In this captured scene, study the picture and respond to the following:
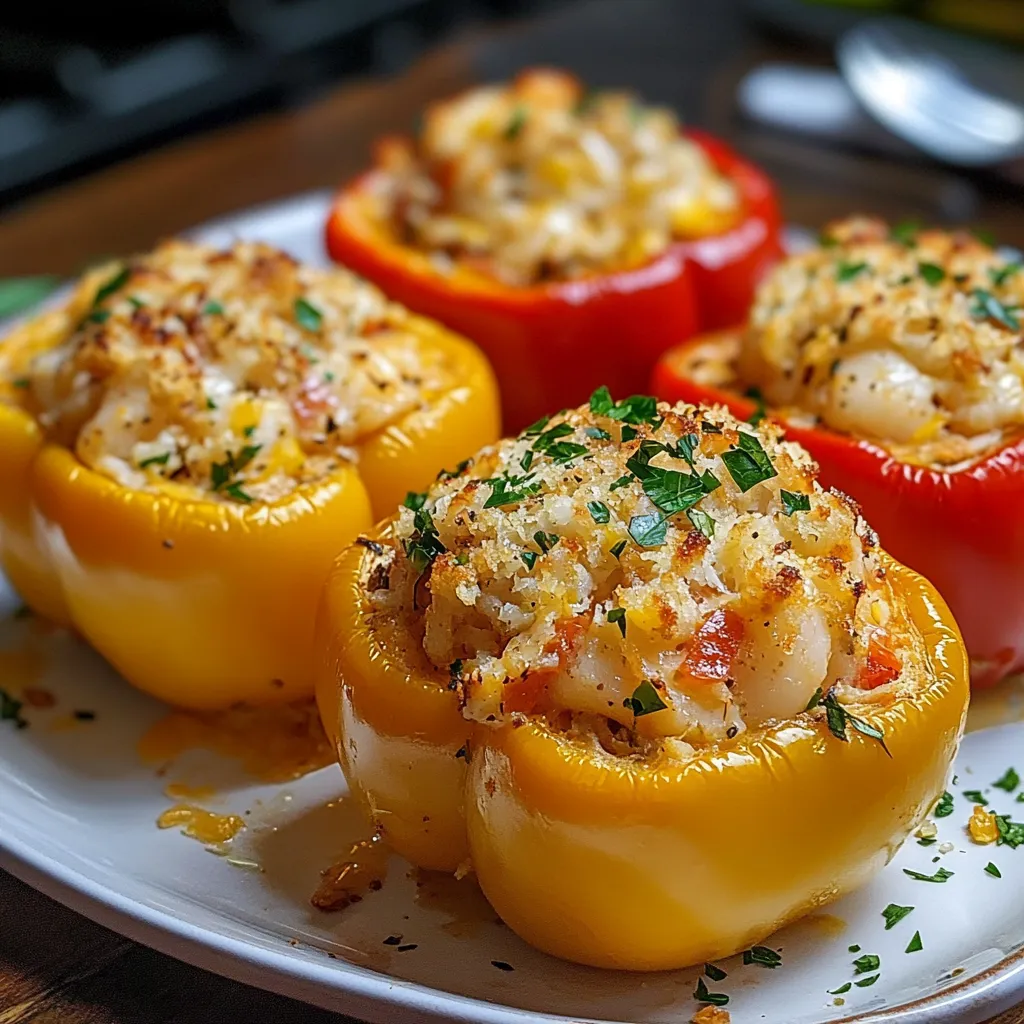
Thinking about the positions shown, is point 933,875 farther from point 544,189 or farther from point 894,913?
point 544,189

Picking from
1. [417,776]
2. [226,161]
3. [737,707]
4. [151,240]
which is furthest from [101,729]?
[226,161]

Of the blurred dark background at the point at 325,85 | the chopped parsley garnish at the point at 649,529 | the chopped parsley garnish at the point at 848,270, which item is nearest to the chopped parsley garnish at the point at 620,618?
the chopped parsley garnish at the point at 649,529

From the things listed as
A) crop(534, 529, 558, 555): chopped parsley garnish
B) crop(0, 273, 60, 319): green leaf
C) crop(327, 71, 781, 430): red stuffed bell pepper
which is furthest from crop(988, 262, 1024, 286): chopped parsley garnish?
crop(0, 273, 60, 319): green leaf

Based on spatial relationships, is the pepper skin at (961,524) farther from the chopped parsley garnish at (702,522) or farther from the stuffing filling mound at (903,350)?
the chopped parsley garnish at (702,522)

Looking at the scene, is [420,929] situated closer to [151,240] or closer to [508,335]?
[508,335]

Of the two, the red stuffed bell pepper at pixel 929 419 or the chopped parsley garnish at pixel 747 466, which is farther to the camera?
the red stuffed bell pepper at pixel 929 419

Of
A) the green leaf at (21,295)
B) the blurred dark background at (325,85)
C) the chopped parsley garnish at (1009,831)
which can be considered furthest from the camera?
the blurred dark background at (325,85)

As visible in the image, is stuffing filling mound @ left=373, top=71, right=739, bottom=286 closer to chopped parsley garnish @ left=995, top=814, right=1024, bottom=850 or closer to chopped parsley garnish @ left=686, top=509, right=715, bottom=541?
chopped parsley garnish @ left=686, top=509, right=715, bottom=541

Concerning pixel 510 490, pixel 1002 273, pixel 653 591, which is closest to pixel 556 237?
pixel 1002 273
